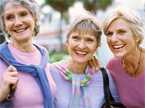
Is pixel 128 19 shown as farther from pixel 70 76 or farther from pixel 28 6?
pixel 28 6

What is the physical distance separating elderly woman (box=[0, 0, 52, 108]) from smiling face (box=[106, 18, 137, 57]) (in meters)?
0.55

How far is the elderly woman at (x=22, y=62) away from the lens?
11.1 feet

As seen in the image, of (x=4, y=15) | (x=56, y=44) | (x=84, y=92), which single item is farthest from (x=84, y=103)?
(x=56, y=44)

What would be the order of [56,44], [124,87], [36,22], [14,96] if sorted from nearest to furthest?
[14,96] < [36,22] < [124,87] < [56,44]

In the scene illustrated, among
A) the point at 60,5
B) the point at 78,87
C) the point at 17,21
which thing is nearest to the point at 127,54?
the point at 78,87

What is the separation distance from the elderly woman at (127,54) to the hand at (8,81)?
0.86 meters

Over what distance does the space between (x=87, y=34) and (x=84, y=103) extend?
511 millimetres

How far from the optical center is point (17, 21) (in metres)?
3.51

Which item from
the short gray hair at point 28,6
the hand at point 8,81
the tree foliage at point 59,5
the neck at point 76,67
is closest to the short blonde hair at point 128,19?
the neck at point 76,67

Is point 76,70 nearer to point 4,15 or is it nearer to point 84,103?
point 84,103

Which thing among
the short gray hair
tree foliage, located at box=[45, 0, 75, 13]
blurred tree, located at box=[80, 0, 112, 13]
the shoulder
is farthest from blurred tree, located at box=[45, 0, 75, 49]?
the short gray hair

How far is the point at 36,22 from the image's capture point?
3652 mm

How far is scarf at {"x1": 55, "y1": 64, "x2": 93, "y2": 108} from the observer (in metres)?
3.72

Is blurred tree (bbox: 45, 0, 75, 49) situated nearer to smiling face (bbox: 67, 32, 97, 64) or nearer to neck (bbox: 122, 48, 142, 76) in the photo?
neck (bbox: 122, 48, 142, 76)
